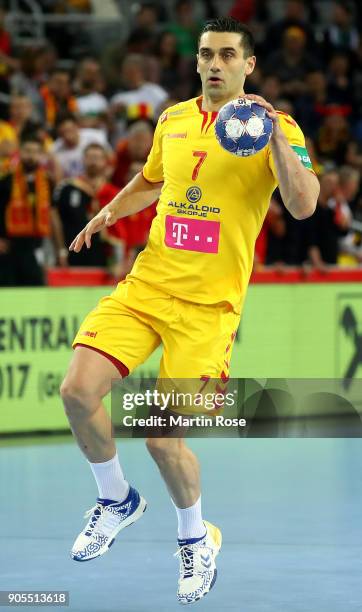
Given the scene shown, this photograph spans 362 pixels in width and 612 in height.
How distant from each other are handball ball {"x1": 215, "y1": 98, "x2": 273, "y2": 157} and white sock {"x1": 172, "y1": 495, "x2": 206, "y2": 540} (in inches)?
73.0

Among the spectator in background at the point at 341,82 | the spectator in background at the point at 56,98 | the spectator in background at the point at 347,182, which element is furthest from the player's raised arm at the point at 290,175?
the spectator in background at the point at 341,82

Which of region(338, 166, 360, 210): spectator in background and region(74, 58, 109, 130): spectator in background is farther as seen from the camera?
region(74, 58, 109, 130): spectator in background

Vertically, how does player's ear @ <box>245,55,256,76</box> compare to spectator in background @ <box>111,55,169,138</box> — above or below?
above

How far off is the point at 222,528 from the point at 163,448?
2088 millimetres

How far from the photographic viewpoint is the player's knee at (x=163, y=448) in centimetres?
645

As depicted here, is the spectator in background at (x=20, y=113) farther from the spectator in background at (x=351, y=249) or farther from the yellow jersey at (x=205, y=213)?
the yellow jersey at (x=205, y=213)

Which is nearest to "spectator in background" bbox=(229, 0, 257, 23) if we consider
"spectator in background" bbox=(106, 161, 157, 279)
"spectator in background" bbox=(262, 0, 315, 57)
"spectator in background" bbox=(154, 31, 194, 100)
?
"spectator in background" bbox=(262, 0, 315, 57)

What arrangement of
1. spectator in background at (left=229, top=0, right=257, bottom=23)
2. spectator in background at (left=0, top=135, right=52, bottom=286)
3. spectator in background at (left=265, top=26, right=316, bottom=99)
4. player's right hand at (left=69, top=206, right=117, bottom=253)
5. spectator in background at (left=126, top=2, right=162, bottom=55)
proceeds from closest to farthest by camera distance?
player's right hand at (left=69, top=206, right=117, bottom=253)
spectator in background at (left=0, top=135, right=52, bottom=286)
spectator in background at (left=126, top=2, right=162, bottom=55)
spectator in background at (left=265, top=26, right=316, bottom=99)
spectator in background at (left=229, top=0, right=257, bottom=23)

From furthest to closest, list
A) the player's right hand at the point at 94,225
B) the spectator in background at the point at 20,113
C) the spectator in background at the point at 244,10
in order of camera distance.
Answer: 1. the spectator in background at the point at 244,10
2. the spectator in background at the point at 20,113
3. the player's right hand at the point at 94,225

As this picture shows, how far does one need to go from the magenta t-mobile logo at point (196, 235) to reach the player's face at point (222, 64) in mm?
635

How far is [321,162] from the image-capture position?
16.9 metres

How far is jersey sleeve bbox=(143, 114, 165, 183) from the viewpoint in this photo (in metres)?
6.85

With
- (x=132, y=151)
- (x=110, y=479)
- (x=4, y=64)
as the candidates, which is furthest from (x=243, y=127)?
(x=4, y=64)

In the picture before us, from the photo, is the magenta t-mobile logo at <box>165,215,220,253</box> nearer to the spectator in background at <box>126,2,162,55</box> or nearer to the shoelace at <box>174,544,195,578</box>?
the shoelace at <box>174,544,195,578</box>
